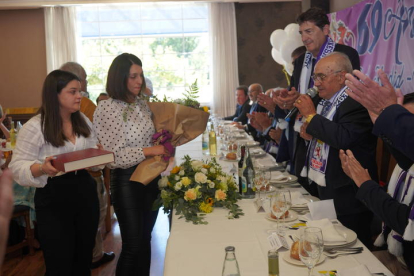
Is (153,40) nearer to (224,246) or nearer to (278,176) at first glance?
(278,176)

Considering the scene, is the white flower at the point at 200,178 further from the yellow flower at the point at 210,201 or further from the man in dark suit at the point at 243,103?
the man in dark suit at the point at 243,103

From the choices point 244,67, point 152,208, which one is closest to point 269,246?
point 152,208

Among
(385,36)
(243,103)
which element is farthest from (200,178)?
(243,103)

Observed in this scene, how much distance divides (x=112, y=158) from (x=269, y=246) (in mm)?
1001

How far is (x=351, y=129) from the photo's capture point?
2.21m

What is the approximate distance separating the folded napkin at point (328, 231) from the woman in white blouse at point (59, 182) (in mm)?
1265

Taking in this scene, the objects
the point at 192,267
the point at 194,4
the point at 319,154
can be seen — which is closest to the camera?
the point at 192,267

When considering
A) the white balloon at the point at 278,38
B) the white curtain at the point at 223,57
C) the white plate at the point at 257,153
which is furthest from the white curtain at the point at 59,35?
the white plate at the point at 257,153

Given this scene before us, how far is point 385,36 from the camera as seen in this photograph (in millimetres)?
4617

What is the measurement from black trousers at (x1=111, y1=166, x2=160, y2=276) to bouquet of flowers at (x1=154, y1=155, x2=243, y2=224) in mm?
241

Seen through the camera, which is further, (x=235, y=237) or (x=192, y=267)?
(x=235, y=237)

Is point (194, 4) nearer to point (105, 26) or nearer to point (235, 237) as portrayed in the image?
point (105, 26)

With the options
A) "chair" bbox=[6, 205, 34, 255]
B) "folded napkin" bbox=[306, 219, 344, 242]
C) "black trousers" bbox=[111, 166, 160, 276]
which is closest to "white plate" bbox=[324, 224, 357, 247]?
"folded napkin" bbox=[306, 219, 344, 242]

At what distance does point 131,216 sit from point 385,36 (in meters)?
3.45
